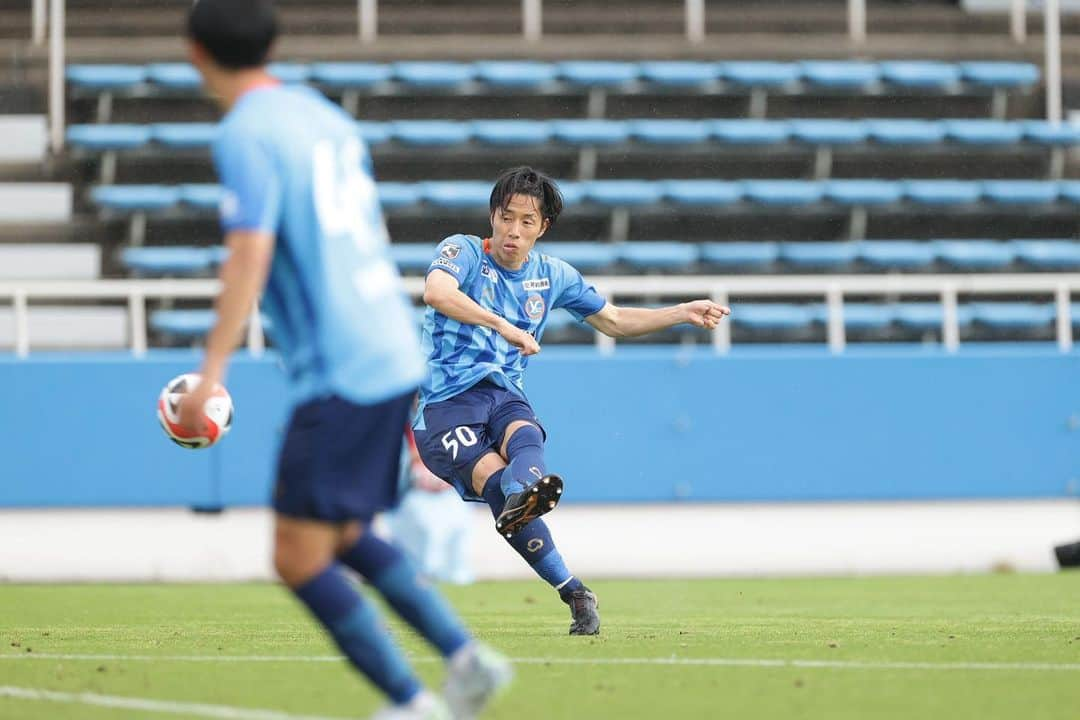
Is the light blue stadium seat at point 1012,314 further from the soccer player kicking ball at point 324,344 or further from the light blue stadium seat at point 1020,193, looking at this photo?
the soccer player kicking ball at point 324,344

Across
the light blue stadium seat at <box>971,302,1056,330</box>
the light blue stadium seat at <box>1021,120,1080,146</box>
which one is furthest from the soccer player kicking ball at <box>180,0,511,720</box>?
the light blue stadium seat at <box>1021,120,1080,146</box>

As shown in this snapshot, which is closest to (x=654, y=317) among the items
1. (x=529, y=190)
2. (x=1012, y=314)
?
(x=529, y=190)

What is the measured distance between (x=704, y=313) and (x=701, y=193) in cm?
1090

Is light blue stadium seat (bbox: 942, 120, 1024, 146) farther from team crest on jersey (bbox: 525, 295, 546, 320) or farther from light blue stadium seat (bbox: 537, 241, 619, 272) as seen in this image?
team crest on jersey (bbox: 525, 295, 546, 320)

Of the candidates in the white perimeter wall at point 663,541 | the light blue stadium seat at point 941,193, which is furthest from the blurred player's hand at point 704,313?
the light blue stadium seat at point 941,193

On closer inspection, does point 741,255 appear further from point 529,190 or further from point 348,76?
point 529,190

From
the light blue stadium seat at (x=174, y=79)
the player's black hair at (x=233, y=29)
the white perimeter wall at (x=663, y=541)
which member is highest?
the light blue stadium seat at (x=174, y=79)

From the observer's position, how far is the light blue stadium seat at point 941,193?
19.3m

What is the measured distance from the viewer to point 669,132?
63.8 feet

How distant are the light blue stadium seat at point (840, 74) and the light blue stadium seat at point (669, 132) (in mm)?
1541

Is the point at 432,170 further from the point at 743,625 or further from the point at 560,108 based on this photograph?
the point at 743,625

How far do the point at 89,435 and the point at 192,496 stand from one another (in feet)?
3.13

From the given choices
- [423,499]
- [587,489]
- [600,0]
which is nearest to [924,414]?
[587,489]

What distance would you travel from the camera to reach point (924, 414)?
1486cm
